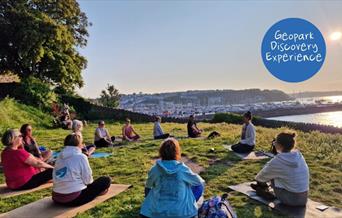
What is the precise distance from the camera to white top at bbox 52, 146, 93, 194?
512 cm

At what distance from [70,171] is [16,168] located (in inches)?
69.3

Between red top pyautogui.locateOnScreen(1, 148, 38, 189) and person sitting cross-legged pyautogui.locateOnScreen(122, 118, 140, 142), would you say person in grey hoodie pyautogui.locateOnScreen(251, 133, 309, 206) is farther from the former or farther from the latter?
person sitting cross-legged pyautogui.locateOnScreen(122, 118, 140, 142)

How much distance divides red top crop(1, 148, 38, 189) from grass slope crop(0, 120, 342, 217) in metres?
0.41

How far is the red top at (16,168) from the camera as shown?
240 inches

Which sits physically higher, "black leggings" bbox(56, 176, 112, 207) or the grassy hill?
"black leggings" bbox(56, 176, 112, 207)

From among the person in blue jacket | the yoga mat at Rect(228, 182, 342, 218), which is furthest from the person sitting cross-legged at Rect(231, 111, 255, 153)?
the person in blue jacket

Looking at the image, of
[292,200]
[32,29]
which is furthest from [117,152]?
[32,29]

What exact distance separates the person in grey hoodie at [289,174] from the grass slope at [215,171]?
0.41 m

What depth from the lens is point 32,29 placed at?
24.3 meters

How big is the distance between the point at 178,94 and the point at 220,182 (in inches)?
2940

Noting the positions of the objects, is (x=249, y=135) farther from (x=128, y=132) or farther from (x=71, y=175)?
(x=71, y=175)

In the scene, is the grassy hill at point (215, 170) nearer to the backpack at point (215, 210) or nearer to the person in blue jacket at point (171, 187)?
the backpack at point (215, 210)

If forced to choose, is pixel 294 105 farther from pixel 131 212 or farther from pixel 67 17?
pixel 131 212

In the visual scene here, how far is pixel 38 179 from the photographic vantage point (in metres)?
6.66
